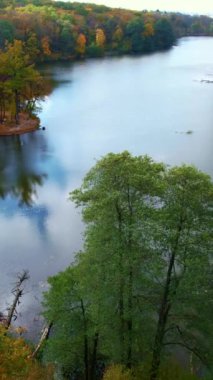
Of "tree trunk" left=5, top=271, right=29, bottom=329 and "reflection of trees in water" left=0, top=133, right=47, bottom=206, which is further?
"reflection of trees in water" left=0, top=133, right=47, bottom=206

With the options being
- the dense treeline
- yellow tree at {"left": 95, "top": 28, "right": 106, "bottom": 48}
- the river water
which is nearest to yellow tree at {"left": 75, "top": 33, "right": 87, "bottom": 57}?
yellow tree at {"left": 95, "top": 28, "right": 106, "bottom": 48}

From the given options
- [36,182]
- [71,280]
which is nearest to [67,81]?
[36,182]

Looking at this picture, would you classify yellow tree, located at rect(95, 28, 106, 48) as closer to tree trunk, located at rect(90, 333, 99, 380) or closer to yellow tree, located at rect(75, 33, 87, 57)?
yellow tree, located at rect(75, 33, 87, 57)

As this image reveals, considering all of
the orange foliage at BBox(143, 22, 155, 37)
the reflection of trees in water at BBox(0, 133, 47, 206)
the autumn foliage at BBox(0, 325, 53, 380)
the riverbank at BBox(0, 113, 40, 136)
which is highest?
the orange foliage at BBox(143, 22, 155, 37)

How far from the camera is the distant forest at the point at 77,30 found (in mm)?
82562

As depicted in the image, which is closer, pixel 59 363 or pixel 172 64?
pixel 59 363

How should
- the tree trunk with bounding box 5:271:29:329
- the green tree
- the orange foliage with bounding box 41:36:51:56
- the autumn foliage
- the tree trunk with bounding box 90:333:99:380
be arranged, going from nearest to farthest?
the autumn foliage → the green tree → the tree trunk with bounding box 90:333:99:380 → the tree trunk with bounding box 5:271:29:329 → the orange foliage with bounding box 41:36:51:56

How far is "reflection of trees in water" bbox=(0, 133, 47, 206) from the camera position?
32.8 metres

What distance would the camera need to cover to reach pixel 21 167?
36906 mm

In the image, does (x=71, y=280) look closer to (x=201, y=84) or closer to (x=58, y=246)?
(x=58, y=246)

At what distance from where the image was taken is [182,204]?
13.1 meters

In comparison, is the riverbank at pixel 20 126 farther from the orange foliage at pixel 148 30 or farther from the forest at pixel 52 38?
the orange foliage at pixel 148 30

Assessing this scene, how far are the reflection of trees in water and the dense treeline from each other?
17.2 m

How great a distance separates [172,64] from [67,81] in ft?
78.8
